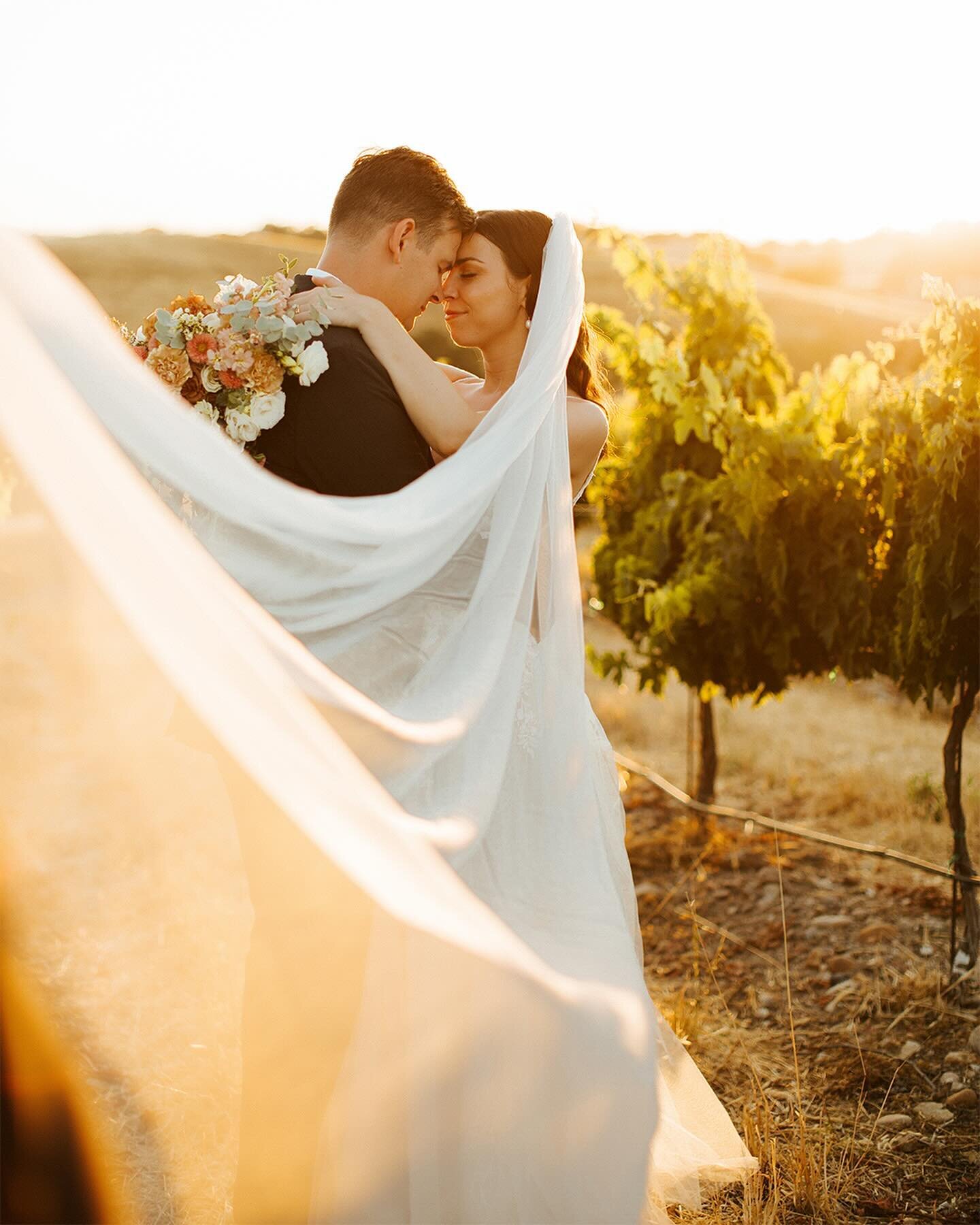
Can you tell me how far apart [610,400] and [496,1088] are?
241 centimetres

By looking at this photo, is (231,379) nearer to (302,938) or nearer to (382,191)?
(382,191)

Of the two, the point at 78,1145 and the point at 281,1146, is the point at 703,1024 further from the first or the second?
the point at 78,1145

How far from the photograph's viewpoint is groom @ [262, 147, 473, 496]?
8.17 ft

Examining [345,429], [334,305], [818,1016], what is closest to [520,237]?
[334,305]

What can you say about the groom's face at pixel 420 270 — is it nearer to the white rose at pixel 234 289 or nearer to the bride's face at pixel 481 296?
the bride's face at pixel 481 296

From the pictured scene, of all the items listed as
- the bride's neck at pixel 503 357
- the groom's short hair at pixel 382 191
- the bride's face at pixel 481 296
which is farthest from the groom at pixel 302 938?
the bride's neck at pixel 503 357

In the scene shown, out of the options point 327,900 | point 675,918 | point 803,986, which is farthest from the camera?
point 675,918

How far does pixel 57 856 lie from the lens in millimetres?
A: 5621

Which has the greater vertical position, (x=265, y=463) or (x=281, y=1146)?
(x=265, y=463)

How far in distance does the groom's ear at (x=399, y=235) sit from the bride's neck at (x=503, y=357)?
0.62m

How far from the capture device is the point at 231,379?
8.10 ft

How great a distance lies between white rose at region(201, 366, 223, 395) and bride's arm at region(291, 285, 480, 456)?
0.24 metres

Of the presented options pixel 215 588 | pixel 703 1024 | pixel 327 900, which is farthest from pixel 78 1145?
pixel 703 1024

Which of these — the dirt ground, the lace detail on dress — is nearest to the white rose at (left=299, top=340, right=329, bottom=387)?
the lace detail on dress
